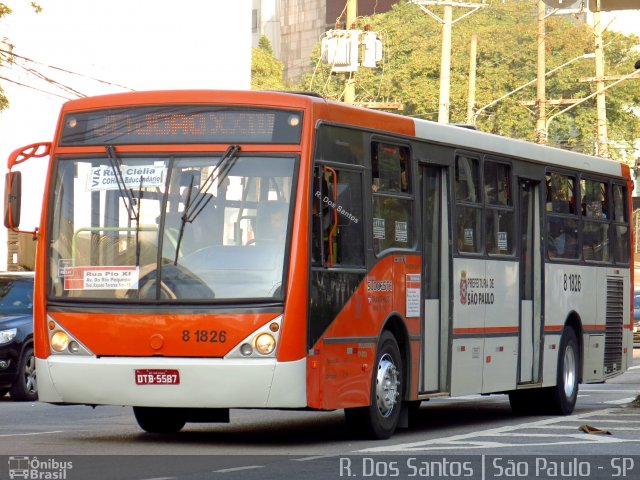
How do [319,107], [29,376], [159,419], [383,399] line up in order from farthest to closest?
[29,376]
[159,419]
[383,399]
[319,107]

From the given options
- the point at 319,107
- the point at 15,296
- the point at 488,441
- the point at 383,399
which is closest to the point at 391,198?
the point at 319,107

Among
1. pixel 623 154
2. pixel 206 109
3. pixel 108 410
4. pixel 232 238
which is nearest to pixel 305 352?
pixel 232 238

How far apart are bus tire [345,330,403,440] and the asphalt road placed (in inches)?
5.8

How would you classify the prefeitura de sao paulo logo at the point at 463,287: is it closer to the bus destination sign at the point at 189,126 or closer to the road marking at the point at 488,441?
the road marking at the point at 488,441

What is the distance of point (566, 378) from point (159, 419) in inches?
235

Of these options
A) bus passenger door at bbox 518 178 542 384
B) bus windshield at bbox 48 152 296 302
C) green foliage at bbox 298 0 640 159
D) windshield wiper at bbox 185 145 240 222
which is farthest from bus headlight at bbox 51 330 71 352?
green foliage at bbox 298 0 640 159

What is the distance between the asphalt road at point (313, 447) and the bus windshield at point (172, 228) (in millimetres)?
1334

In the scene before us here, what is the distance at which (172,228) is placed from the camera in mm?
13469

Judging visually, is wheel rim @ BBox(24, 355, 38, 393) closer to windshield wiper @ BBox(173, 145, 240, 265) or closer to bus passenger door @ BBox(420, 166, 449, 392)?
bus passenger door @ BBox(420, 166, 449, 392)

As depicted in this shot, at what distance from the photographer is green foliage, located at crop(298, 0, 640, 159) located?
83.8 meters

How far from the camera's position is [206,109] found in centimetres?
1381

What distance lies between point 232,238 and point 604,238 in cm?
850

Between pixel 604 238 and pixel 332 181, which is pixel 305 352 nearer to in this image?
pixel 332 181

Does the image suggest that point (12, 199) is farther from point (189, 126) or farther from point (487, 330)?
point (487, 330)
